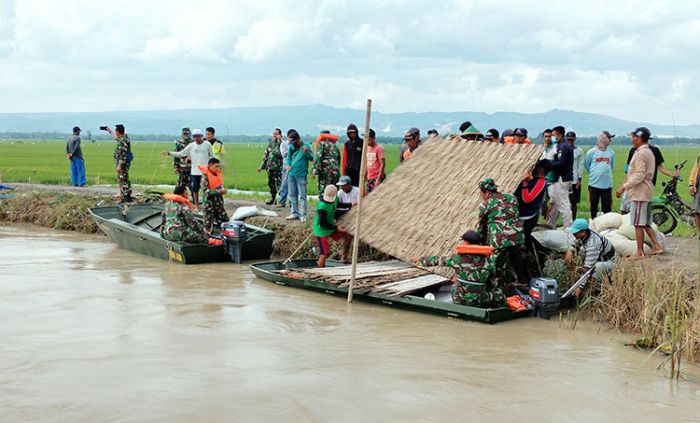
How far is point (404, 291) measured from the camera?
954 cm

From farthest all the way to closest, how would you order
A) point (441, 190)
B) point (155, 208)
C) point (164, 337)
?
point (155, 208), point (441, 190), point (164, 337)

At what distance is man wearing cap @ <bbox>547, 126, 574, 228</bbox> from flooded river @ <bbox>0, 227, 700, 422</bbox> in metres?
3.27

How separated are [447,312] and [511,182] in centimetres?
205

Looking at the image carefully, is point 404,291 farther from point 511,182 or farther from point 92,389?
point 92,389

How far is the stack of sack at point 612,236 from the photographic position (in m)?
10.2

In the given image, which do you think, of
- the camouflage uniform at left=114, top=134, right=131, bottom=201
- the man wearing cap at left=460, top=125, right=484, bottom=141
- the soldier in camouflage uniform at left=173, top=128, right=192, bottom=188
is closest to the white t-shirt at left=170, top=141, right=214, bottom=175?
the soldier in camouflage uniform at left=173, top=128, right=192, bottom=188

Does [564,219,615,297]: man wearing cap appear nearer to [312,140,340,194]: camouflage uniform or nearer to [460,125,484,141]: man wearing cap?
[460,125,484,141]: man wearing cap

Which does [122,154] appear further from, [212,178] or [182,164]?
[212,178]

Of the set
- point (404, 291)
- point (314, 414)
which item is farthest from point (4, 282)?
point (314, 414)

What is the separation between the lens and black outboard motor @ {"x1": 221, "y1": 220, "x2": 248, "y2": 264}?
1257cm

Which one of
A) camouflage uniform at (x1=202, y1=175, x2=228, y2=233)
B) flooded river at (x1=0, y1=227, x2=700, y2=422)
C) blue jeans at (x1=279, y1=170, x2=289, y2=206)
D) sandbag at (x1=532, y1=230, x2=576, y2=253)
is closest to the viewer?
flooded river at (x1=0, y1=227, x2=700, y2=422)

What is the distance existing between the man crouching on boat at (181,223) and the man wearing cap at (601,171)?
6340mm

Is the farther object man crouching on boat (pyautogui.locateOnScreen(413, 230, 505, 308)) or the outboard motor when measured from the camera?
the outboard motor

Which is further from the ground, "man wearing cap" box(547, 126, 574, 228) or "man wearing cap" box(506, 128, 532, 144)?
"man wearing cap" box(506, 128, 532, 144)
